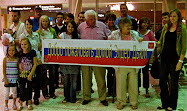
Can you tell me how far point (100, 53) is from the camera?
4.31m

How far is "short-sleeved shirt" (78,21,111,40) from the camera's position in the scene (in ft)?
14.6

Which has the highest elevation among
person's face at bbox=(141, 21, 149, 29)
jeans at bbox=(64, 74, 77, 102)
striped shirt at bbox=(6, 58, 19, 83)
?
person's face at bbox=(141, 21, 149, 29)

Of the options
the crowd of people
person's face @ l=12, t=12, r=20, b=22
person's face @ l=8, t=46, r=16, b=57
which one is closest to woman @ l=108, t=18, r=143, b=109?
the crowd of people

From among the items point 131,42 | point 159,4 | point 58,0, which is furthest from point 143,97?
point 58,0

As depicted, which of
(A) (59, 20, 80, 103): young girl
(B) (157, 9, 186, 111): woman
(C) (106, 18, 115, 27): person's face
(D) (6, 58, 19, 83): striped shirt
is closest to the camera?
(B) (157, 9, 186, 111): woman

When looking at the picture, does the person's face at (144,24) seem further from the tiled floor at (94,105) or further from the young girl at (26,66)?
the young girl at (26,66)

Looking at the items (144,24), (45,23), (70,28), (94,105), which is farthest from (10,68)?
(144,24)

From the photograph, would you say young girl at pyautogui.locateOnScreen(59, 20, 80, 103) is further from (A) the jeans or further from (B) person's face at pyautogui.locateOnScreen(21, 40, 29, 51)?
(B) person's face at pyautogui.locateOnScreen(21, 40, 29, 51)

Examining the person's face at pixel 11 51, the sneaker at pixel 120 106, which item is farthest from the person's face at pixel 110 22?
the person's face at pixel 11 51

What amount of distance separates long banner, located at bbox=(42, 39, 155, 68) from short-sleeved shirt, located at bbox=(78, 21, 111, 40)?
0.64ft

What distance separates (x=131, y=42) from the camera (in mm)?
4137

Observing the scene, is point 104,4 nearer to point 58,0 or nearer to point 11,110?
point 11,110

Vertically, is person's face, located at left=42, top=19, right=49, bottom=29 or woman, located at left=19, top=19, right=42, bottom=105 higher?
person's face, located at left=42, top=19, right=49, bottom=29

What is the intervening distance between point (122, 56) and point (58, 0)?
47.9 feet
